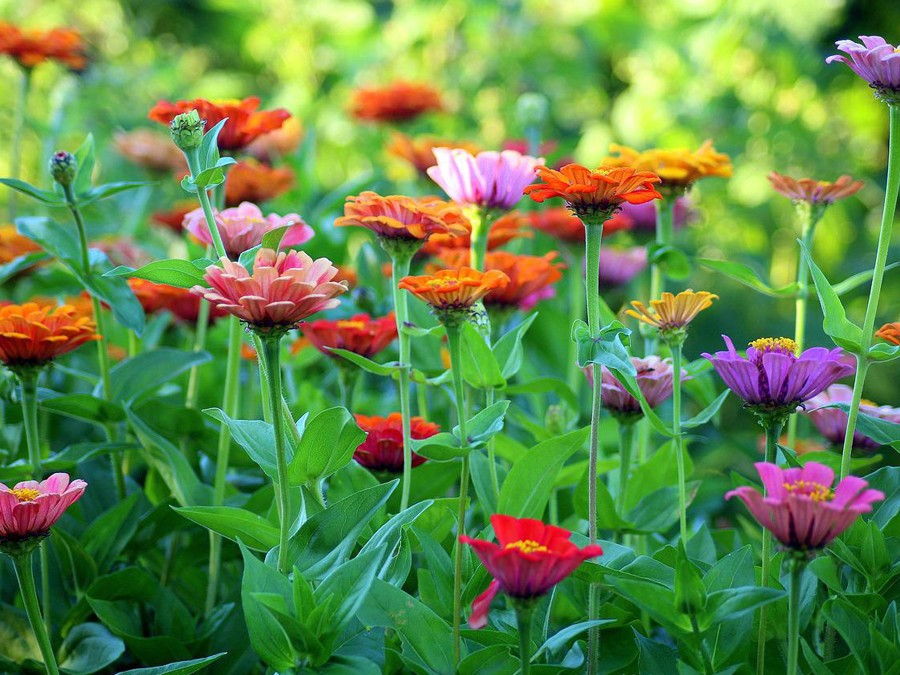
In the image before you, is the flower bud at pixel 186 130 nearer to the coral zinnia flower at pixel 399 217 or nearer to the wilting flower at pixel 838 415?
the coral zinnia flower at pixel 399 217

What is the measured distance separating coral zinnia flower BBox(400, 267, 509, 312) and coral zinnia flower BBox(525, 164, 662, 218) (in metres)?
0.06

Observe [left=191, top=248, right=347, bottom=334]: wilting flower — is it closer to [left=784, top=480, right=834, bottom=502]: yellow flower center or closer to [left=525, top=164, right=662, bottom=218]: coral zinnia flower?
[left=525, top=164, right=662, bottom=218]: coral zinnia flower

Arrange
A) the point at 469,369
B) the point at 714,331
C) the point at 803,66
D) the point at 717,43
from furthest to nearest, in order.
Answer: the point at 803,66
the point at 717,43
the point at 714,331
the point at 469,369

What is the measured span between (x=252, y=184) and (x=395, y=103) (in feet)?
1.81

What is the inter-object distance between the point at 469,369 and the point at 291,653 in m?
0.24

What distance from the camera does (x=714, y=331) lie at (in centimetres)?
180

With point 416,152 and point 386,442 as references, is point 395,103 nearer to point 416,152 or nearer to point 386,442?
point 416,152

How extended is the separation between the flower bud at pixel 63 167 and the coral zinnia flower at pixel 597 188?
1.32 feet

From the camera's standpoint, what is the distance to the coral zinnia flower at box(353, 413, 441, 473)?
2.30 feet

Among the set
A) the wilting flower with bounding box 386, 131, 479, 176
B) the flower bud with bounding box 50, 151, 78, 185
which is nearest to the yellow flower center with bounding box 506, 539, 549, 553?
the flower bud with bounding box 50, 151, 78, 185

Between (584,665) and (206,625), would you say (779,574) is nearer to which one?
(584,665)

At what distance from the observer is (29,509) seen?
55cm

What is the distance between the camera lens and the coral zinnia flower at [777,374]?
575mm

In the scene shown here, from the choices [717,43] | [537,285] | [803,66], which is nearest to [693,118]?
[717,43]
